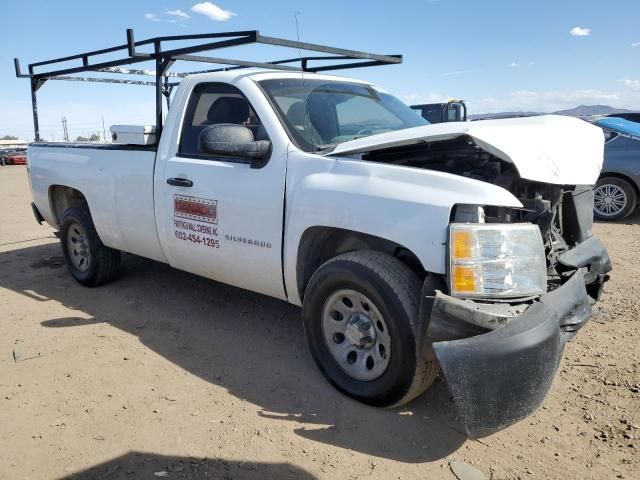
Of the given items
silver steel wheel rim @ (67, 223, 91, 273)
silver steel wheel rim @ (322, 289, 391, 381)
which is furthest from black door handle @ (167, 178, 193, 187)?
silver steel wheel rim @ (67, 223, 91, 273)

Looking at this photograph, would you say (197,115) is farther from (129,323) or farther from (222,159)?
(129,323)

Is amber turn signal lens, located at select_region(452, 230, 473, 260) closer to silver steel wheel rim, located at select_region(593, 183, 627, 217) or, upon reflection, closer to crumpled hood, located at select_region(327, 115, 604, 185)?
crumpled hood, located at select_region(327, 115, 604, 185)

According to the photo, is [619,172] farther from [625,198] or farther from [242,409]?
[242,409]

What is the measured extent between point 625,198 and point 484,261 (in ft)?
22.8

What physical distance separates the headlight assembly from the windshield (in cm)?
132

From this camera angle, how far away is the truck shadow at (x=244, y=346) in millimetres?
2846

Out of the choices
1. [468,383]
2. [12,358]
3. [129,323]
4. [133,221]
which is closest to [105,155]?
[133,221]

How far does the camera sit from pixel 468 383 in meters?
2.36

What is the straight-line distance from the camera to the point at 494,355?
2.32 metres

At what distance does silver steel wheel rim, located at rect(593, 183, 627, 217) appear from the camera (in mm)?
8234

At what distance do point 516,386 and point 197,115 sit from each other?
306 centimetres

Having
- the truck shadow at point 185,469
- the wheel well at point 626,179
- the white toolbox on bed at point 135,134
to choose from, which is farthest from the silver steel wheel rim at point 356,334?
the wheel well at point 626,179

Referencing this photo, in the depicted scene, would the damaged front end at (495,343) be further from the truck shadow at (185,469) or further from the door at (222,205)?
the door at (222,205)

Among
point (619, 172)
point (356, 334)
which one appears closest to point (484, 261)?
point (356, 334)
